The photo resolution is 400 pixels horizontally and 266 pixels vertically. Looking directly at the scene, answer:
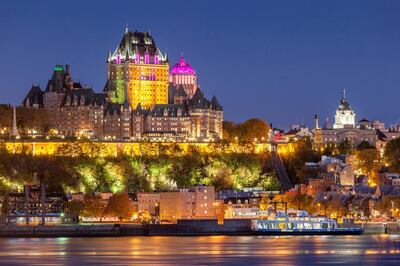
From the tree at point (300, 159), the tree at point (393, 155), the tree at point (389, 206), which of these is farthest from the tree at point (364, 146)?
the tree at point (389, 206)

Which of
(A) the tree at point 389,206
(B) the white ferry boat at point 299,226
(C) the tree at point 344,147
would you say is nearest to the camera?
(B) the white ferry boat at point 299,226

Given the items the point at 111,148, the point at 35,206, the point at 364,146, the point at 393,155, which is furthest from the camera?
the point at 364,146

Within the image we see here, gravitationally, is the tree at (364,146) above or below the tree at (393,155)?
above

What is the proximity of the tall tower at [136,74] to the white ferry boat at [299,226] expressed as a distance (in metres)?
45.1

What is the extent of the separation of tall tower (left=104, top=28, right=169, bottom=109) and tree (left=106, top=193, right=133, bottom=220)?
113 ft

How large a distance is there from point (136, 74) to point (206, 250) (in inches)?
2638

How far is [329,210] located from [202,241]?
22.6 meters

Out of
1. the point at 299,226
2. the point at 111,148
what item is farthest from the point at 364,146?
the point at 299,226

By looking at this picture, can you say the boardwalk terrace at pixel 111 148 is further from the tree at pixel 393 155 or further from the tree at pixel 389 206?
the tree at pixel 389 206

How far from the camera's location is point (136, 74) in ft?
509

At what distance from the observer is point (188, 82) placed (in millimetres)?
164875

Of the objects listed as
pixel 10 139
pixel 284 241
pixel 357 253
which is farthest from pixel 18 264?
pixel 10 139

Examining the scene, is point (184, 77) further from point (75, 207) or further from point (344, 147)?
point (75, 207)

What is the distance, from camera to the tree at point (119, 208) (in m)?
118
